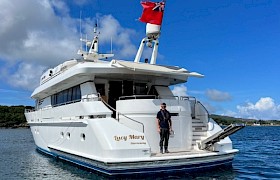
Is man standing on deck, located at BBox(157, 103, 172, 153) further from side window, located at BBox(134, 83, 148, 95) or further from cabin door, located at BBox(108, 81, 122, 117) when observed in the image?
cabin door, located at BBox(108, 81, 122, 117)

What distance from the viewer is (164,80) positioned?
15.0 metres

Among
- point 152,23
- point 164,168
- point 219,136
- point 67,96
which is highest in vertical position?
point 152,23

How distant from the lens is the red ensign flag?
48.4 feet

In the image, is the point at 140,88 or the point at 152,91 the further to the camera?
the point at 140,88

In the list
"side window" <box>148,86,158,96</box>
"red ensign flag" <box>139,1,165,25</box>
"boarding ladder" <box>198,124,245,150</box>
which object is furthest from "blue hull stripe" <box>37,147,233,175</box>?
"red ensign flag" <box>139,1,165,25</box>

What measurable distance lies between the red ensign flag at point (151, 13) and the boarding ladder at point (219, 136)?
19.2 feet

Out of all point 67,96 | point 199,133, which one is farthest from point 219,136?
point 67,96

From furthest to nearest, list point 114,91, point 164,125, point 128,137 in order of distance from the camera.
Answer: point 114,91 → point 164,125 → point 128,137

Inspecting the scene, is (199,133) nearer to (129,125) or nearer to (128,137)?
(129,125)

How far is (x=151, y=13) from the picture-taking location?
14812 millimetres

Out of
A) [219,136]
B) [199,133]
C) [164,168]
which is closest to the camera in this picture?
[164,168]

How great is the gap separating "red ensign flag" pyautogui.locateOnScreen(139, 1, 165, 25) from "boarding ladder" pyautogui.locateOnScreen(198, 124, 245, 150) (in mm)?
5860

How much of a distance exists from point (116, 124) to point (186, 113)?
122 inches

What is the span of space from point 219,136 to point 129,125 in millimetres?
3358
